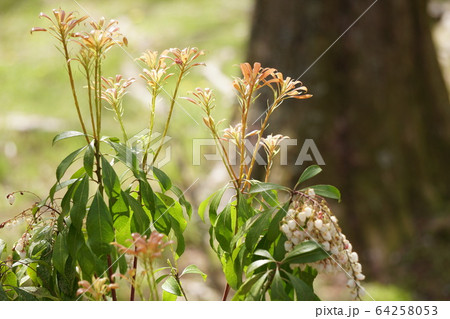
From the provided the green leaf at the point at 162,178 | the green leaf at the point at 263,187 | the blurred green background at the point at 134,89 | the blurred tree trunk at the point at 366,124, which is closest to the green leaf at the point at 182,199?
the green leaf at the point at 162,178

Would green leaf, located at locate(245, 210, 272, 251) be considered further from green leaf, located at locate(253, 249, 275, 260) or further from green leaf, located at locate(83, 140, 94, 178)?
green leaf, located at locate(83, 140, 94, 178)

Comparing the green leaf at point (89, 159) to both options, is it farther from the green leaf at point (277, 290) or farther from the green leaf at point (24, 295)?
the green leaf at point (277, 290)

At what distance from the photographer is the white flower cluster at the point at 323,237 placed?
824 millimetres

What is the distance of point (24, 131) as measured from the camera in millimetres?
4445

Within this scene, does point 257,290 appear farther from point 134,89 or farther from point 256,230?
point 134,89

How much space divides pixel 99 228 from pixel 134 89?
13.9 feet

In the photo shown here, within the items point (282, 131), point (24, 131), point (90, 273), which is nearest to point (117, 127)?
point (24, 131)

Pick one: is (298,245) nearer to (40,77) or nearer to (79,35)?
(79,35)

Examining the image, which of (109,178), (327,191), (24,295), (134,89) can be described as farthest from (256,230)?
(134,89)

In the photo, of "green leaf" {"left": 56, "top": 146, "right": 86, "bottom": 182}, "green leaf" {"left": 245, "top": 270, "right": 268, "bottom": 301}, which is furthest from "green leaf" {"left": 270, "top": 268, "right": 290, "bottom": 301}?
"green leaf" {"left": 56, "top": 146, "right": 86, "bottom": 182}

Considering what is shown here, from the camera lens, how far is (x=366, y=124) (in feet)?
8.38

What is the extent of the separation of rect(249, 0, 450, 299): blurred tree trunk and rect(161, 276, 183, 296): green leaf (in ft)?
5.47

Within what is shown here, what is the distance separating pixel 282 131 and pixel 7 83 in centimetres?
365

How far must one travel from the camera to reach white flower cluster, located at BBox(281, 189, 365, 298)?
82 cm
